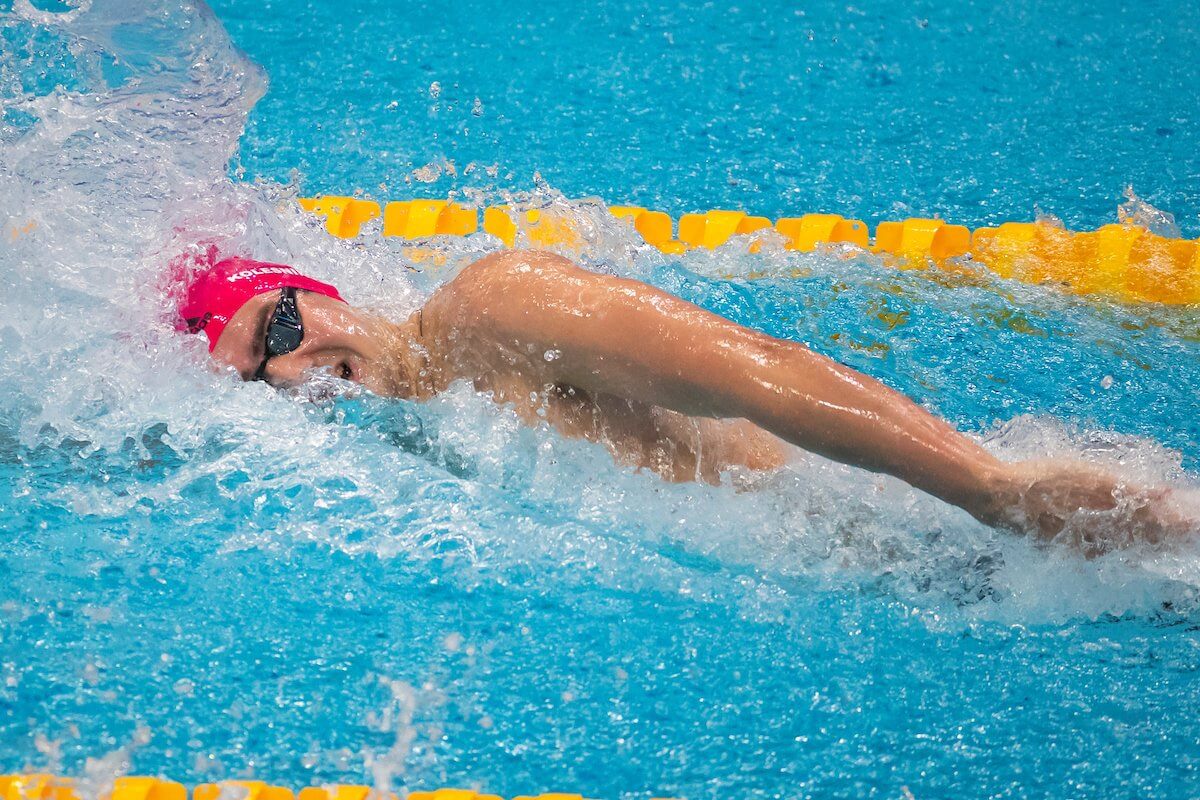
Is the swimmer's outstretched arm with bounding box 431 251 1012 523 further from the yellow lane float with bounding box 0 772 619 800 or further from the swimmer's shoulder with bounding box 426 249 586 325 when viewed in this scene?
the yellow lane float with bounding box 0 772 619 800

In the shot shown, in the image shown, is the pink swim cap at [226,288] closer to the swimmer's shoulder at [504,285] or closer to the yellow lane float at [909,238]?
the swimmer's shoulder at [504,285]

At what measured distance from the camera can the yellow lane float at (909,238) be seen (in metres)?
2.85

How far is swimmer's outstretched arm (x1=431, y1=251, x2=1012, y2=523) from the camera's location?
1.63 metres

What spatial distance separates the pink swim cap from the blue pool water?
0.08 meters

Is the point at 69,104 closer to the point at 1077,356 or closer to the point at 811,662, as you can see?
the point at 811,662

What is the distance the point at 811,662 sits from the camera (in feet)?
6.23

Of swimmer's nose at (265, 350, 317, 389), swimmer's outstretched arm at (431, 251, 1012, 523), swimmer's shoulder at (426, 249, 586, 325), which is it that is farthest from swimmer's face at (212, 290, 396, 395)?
swimmer's outstretched arm at (431, 251, 1012, 523)

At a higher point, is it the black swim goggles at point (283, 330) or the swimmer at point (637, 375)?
the swimmer at point (637, 375)

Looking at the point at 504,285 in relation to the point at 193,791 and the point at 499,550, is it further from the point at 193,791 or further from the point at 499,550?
the point at 193,791

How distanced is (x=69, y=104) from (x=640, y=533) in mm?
1548

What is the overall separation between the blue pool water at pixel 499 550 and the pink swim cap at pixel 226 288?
0.25 feet

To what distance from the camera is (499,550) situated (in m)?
2.10

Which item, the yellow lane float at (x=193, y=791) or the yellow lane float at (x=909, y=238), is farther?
the yellow lane float at (x=909, y=238)

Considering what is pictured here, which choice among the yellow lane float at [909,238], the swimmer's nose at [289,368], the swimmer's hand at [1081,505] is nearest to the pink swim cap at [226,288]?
the swimmer's nose at [289,368]
